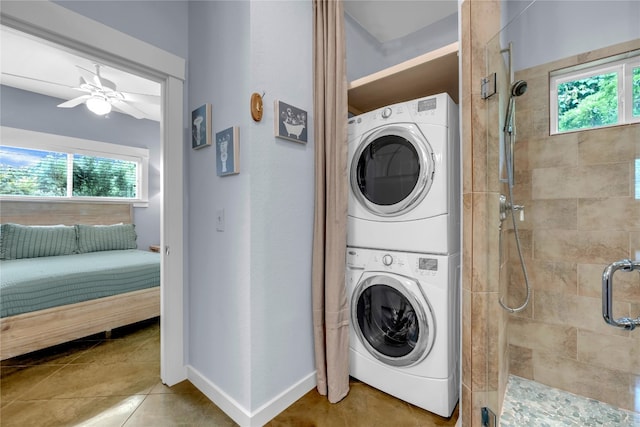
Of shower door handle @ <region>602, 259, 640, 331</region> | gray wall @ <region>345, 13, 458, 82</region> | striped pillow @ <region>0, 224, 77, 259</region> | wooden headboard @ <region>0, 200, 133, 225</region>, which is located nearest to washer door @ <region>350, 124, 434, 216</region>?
gray wall @ <region>345, 13, 458, 82</region>

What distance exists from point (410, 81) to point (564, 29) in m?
0.76

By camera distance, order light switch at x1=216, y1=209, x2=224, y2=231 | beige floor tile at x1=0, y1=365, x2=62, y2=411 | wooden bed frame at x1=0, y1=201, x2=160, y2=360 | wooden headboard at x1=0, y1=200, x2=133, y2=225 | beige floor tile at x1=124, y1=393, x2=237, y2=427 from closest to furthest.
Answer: beige floor tile at x1=124, y1=393, x2=237, y2=427
light switch at x1=216, y1=209, x2=224, y2=231
beige floor tile at x1=0, y1=365, x2=62, y2=411
wooden bed frame at x1=0, y1=201, x2=160, y2=360
wooden headboard at x1=0, y1=200, x2=133, y2=225

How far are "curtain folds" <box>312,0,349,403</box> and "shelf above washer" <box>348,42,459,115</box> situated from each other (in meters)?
0.23

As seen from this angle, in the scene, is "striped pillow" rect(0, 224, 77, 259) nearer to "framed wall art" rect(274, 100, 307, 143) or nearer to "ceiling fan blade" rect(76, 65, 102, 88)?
"ceiling fan blade" rect(76, 65, 102, 88)

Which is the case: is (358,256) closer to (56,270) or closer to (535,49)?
(535,49)

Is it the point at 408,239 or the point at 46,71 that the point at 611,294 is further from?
the point at 46,71

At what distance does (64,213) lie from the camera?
3.67 m

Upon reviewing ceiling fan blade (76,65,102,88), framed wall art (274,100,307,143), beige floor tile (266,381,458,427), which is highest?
ceiling fan blade (76,65,102,88)

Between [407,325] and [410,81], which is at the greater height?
[410,81]

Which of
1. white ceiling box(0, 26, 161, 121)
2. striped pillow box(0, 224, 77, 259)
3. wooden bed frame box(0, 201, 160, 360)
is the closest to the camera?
wooden bed frame box(0, 201, 160, 360)

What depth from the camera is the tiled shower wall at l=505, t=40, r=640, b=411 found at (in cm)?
129

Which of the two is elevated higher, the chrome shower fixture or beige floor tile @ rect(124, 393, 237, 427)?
the chrome shower fixture

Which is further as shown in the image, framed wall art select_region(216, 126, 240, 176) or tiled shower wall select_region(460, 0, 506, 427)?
framed wall art select_region(216, 126, 240, 176)

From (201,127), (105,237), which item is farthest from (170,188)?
(105,237)
